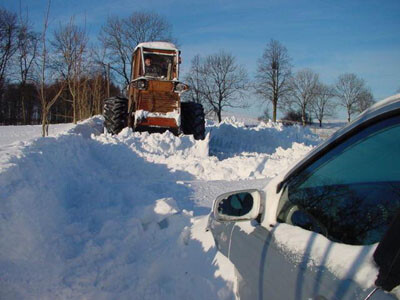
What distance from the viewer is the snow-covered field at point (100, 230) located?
2.66m

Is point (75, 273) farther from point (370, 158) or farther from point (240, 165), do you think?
point (240, 165)

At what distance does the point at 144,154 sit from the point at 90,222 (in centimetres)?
485

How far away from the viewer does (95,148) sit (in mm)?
8992

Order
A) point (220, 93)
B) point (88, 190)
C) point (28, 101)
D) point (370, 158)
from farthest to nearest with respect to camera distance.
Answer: point (28, 101) → point (220, 93) → point (88, 190) → point (370, 158)

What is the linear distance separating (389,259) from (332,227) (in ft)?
1.38

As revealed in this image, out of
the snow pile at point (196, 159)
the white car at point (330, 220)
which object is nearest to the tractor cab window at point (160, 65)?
the snow pile at point (196, 159)

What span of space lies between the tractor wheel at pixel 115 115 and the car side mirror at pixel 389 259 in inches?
438

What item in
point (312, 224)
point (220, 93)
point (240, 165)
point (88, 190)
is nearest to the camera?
point (312, 224)

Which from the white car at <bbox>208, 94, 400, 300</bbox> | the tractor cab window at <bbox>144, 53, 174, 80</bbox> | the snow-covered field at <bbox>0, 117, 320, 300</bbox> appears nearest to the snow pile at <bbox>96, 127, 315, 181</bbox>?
the snow-covered field at <bbox>0, 117, 320, 300</bbox>

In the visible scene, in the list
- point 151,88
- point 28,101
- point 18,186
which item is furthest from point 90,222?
point 28,101

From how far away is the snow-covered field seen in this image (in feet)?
8.73

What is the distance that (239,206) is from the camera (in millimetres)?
1804

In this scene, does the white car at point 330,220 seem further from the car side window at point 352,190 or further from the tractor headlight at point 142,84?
the tractor headlight at point 142,84

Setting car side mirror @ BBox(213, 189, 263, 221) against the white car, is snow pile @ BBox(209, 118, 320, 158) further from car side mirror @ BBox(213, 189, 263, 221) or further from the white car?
the white car
